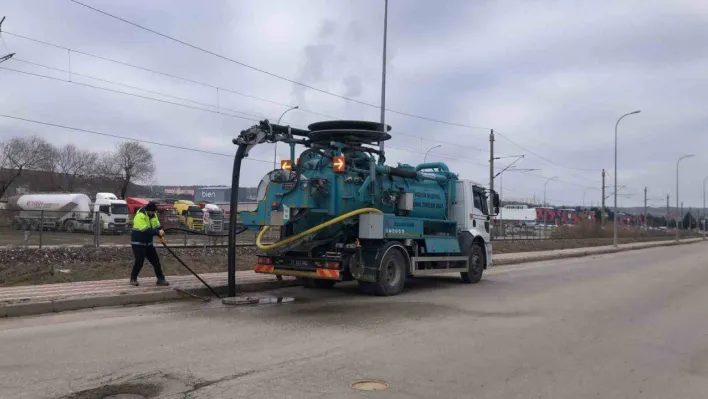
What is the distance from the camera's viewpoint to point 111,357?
6055 mm

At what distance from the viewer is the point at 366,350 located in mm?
6609

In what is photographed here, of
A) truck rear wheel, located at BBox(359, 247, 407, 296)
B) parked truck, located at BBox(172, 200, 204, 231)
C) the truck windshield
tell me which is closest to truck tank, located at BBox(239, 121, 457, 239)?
→ truck rear wheel, located at BBox(359, 247, 407, 296)

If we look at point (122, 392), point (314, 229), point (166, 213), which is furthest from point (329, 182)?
point (166, 213)

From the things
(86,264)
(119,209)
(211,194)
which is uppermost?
(211,194)

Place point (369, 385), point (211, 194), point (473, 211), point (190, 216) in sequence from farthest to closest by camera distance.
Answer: point (211, 194) → point (190, 216) → point (473, 211) → point (369, 385)

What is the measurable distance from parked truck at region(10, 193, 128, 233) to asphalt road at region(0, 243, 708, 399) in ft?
49.1

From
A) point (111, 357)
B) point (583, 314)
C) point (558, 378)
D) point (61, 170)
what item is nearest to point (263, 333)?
point (111, 357)

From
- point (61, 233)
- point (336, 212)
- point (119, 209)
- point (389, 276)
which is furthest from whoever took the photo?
point (119, 209)

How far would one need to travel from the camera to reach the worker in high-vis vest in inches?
426

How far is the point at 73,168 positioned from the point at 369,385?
7583 cm

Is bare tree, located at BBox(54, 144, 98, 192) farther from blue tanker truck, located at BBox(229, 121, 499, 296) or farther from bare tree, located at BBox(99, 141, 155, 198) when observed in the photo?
blue tanker truck, located at BBox(229, 121, 499, 296)

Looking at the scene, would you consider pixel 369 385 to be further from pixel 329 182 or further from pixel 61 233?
pixel 61 233

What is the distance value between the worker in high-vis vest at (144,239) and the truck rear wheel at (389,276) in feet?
13.8

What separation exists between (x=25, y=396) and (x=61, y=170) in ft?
245
